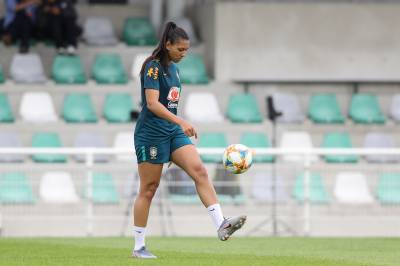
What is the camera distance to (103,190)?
1948 centimetres

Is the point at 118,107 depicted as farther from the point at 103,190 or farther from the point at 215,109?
the point at 103,190

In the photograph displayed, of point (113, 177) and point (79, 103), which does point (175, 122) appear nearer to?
point (113, 177)

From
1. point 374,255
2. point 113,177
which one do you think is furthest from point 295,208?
point 374,255

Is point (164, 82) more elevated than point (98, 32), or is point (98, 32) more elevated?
point (164, 82)

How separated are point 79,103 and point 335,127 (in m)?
4.70

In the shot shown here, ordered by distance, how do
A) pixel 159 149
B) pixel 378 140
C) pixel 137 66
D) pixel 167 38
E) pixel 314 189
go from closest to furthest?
1. pixel 167 38
2. pixel 159 149
3. pixel 314 189
4. pixel 378 140
5. pixel 137 66

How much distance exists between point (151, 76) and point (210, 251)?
301cm

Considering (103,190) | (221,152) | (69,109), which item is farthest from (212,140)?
(221,152)

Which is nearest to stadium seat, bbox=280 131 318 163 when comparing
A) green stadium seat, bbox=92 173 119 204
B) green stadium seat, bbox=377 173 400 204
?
green stadium seat, bbox=377 173 400 204

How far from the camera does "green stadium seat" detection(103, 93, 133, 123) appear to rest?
2328cm

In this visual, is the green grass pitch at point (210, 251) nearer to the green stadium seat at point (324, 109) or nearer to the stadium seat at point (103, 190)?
the stadium seat at point (103, 190)

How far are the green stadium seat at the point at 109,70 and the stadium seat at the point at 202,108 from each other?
1.32 m

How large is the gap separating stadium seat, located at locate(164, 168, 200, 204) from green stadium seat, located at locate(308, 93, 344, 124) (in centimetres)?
532

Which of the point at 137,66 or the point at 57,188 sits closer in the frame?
the point at 57,188
